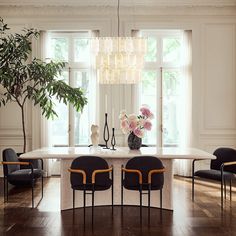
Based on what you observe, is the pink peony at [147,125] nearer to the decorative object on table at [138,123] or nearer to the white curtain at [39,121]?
the decorative object on table at [138,123]

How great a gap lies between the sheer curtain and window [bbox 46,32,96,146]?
6.17ft

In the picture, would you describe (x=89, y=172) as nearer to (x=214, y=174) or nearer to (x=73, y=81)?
(x=214, y=174)

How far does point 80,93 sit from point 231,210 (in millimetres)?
3505

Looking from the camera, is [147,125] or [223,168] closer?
[147,125]

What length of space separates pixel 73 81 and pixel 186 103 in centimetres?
239

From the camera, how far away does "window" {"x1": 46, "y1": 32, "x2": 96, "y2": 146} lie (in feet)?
26.4

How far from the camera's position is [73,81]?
808 cm


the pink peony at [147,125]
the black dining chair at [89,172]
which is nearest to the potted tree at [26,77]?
the pink peony at [147,125]

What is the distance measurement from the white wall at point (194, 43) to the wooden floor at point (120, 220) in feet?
7.50

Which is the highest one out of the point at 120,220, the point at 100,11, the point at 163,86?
the point at 100,11

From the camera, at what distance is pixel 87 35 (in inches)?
316

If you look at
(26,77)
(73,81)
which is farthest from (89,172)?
(73,81)

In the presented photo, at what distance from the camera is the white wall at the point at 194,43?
25.8 feet

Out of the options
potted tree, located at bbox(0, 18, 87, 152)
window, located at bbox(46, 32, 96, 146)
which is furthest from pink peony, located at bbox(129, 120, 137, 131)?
window, located at bbox(46, 32, 96, 146)
